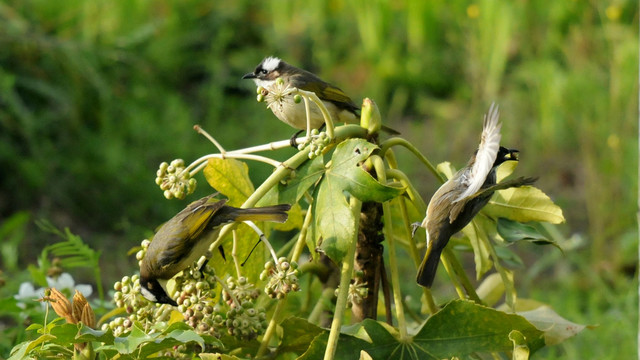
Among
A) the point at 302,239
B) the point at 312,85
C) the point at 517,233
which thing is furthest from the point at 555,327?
the point at 312,85

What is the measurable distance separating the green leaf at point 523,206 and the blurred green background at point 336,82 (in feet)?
7.07

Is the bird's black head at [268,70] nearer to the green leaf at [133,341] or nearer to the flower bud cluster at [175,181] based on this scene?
the flower bud cluster at [175,181]

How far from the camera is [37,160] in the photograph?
463 cm

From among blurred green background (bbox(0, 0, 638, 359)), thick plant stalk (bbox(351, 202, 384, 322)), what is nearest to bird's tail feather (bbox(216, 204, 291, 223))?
thick plant stalk (bbox(351, 202, 384, 322))

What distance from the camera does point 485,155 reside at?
132 cm

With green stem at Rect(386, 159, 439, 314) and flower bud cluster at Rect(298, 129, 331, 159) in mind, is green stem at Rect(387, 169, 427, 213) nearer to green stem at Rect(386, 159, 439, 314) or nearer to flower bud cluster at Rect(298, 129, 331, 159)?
green stem at Rect(386, 159, 439, 314)

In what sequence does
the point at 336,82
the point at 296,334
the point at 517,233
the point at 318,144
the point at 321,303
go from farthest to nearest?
the point at 336,82
the point at 321,303
the point at 517,233
the point at 296,334
the point at 318,144

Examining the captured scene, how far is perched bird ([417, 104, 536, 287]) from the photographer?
1292mm

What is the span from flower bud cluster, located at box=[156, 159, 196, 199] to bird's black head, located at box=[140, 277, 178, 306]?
14 centimetres

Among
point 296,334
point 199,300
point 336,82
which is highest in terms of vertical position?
point 336,82

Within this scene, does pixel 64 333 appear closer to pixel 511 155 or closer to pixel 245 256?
pixel 245 256

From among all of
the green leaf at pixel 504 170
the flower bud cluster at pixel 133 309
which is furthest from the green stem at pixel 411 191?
the flower bud cluster at pixel 133 309

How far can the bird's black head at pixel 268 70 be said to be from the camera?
2.16 m

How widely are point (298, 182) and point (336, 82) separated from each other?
15.8 feet
